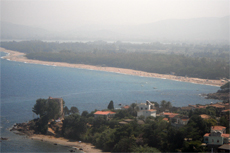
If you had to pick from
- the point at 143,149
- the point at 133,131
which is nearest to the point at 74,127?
the point at 133,131

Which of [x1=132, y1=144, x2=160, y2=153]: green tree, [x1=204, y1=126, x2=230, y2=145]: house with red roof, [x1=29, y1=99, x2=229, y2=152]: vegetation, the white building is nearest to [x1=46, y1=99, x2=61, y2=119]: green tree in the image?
[x1=29, y1=99, x2=229, y2=152]: vegetation

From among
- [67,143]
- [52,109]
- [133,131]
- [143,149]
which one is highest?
[52,109]

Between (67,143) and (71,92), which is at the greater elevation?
(71,92)

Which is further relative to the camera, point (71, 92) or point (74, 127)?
point (71, 92)

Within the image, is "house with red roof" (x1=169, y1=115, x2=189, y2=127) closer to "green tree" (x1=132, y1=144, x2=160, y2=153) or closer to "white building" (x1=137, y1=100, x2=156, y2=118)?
"white building" (x1=137, y1=100, x2=156, y2=118)

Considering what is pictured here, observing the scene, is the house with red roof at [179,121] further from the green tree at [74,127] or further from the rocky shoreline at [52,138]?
the green tree at [74,127]

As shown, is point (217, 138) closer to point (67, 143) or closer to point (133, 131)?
point (133, 131)

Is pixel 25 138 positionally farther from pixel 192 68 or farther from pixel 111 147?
pixel 192 68

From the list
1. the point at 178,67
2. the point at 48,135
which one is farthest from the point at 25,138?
the point at 178,67
